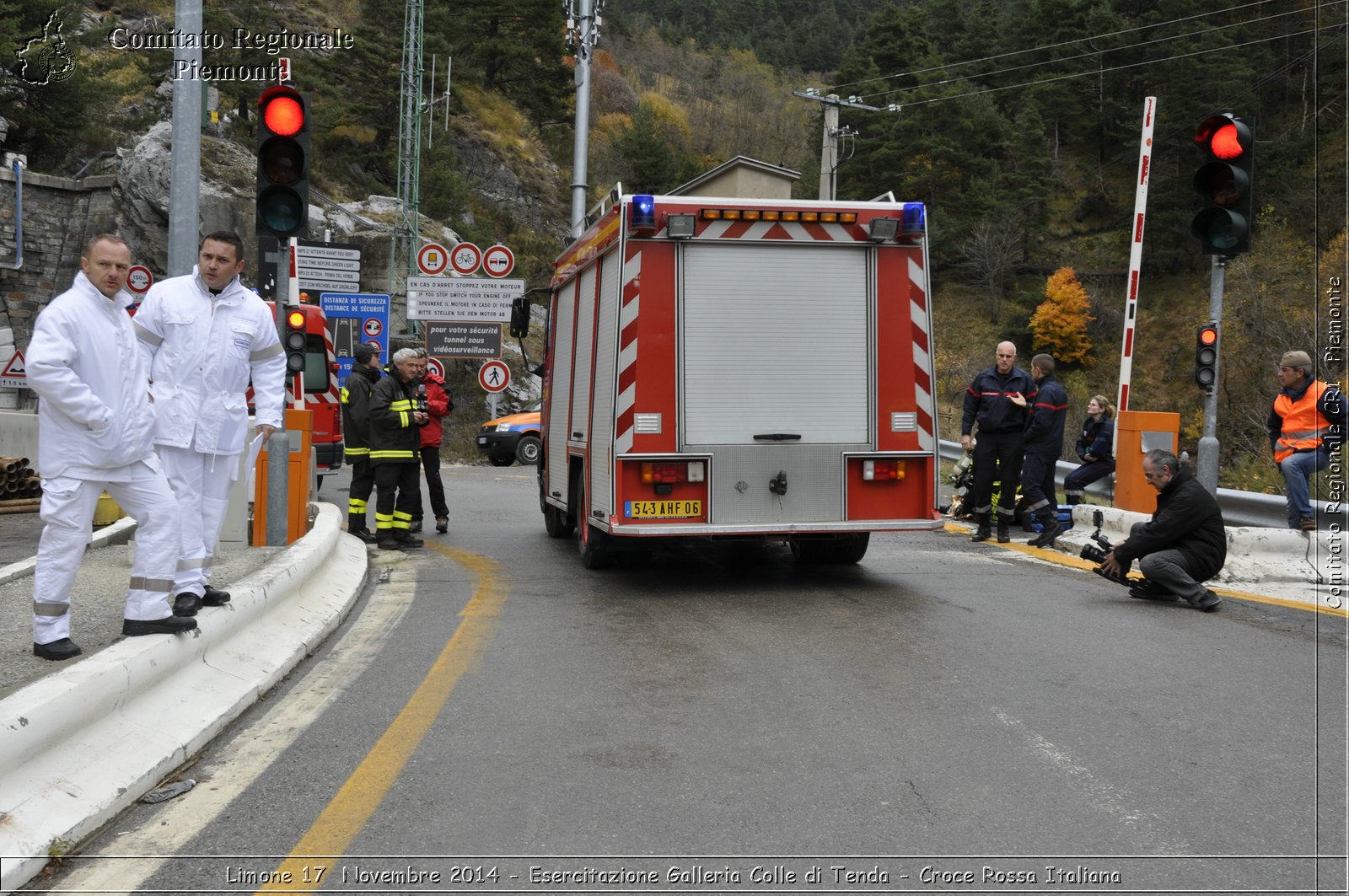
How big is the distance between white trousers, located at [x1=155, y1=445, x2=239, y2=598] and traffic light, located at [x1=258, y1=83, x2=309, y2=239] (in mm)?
3352

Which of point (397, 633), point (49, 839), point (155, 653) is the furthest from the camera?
point (397, 633)

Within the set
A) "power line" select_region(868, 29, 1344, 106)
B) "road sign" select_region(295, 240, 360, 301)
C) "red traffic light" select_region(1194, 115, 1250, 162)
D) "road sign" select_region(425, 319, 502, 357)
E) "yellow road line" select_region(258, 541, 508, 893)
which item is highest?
"power line" select_region(868, 29, 1344, 106)

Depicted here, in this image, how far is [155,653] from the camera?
195 inches

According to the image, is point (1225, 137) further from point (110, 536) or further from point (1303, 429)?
point (110, 536)

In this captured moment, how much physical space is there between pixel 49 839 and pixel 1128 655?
5.51 metres

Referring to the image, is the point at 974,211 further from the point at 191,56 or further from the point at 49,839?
the point at 49,839

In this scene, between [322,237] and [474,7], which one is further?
[474,7]

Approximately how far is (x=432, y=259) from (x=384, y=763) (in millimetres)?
21846

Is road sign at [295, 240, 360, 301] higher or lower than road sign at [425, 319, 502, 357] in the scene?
higher

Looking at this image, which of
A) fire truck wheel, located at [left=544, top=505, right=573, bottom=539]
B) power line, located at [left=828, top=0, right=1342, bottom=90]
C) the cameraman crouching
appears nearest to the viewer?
the cameraman crouching

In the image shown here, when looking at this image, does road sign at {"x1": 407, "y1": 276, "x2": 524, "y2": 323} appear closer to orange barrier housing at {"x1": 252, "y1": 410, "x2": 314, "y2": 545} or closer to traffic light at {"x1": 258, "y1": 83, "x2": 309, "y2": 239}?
orange barrier housing at {"x1": 252, "y1": 410, "x2": 314, "y2": 545}

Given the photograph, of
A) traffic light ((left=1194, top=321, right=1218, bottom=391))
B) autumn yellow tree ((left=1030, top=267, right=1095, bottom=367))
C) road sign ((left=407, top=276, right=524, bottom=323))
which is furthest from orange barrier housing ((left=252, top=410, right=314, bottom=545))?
autumn yellow tree ((left=1030, top=267, right=1095, bottom=367))

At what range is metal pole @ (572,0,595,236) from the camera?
78.8 ft

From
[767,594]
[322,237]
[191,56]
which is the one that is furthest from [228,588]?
[322,237]
